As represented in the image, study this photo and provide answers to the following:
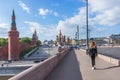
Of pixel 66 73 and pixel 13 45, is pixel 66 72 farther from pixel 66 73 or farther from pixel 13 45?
pixel 13 45

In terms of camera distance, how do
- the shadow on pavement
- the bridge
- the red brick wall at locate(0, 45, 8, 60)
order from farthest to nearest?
the red brick wall at locate(0, 45, 8, 60)
the shadow on pavement
the bridge

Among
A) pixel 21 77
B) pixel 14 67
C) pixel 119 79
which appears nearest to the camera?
pixel 21 77

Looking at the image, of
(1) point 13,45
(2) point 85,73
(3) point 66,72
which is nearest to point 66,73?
(3) point 66,72

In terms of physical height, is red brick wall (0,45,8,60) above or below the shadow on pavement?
below

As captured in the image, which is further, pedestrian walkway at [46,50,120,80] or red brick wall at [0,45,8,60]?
red brick wall at [0,45,8,60]

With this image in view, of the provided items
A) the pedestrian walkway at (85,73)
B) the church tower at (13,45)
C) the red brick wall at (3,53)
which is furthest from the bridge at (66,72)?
the red brick wall at (3,53)

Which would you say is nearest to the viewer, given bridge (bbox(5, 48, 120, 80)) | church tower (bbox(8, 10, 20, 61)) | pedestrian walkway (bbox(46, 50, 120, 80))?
bridge (bbox(5, 48, 120, 80))

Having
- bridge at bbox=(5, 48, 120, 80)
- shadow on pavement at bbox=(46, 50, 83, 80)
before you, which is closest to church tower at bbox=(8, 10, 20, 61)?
shadow on pavement at bbox=(46, 50, 83, 80)

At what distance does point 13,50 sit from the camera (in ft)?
323

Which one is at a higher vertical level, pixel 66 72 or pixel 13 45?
pixel 13 45

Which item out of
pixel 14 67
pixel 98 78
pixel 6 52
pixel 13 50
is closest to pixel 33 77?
pixel 98 78

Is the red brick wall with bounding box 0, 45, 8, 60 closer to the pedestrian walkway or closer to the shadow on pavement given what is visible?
the shadow on pavement

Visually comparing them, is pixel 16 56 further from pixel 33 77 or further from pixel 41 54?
pixel 33 77

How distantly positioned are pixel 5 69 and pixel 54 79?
198 ft
